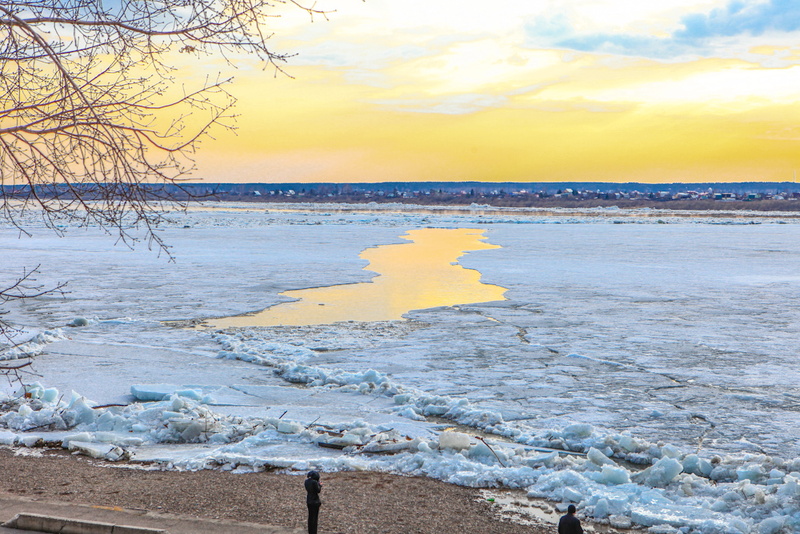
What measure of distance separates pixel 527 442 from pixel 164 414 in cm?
399

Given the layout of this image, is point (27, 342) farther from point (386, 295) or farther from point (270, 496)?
point (386, 295)

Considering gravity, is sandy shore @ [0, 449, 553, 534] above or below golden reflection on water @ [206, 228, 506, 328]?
above

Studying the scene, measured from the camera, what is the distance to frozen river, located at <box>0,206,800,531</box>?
875 centimetres

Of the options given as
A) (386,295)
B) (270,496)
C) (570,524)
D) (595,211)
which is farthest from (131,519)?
(595,211)

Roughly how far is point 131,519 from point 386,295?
552 inches

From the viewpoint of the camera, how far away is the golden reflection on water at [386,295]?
15727mm

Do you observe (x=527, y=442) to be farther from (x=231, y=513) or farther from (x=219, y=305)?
(x=219, y=305)

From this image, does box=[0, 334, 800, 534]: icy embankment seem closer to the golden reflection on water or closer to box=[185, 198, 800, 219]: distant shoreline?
the golden reflection on water

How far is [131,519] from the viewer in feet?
17.8

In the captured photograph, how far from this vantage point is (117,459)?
23.5 ft

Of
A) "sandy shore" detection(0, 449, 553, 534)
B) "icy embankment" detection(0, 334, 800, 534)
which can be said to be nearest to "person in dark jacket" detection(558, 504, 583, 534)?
"sandy shore" detection(0, 449, 553, 534)

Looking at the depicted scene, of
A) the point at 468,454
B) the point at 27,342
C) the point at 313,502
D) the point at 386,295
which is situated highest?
the point at 313,502

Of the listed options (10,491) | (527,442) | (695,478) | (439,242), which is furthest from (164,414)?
(439,242)

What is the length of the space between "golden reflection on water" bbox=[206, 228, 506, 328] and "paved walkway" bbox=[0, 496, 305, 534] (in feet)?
30.3
